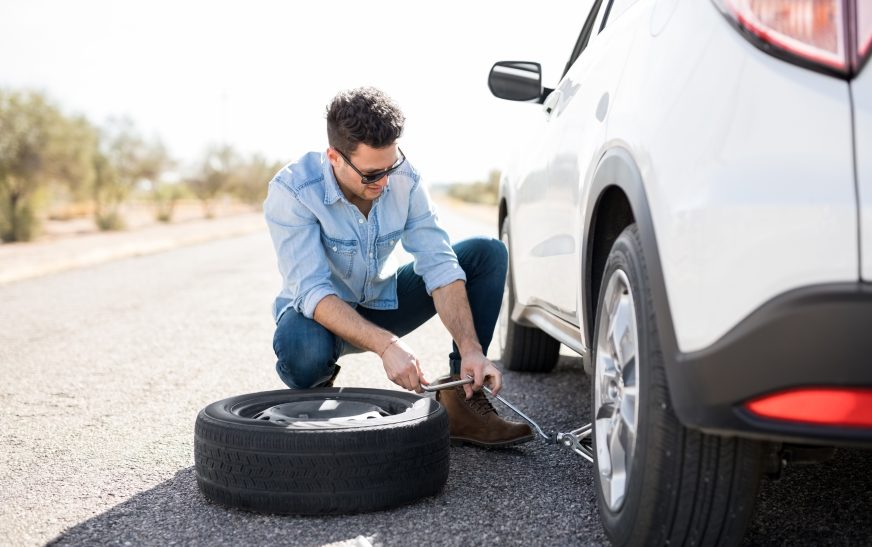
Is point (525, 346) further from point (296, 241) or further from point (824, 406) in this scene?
point (824, 406)

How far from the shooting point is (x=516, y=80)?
4.29 meters

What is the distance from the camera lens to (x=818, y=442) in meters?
1.69

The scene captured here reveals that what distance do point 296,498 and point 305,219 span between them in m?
1.21

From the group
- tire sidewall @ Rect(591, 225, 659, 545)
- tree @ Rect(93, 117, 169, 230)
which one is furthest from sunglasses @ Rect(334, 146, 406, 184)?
tree @ Rect(93, 117, 169, 230)

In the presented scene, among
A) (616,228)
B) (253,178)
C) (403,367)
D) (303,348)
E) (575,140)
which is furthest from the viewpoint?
(253,178)

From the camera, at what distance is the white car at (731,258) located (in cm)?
162

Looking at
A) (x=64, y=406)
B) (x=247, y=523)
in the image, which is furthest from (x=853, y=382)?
(x=64, y=406)

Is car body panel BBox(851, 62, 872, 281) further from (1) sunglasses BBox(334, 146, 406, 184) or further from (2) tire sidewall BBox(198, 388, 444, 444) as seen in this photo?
(1) sunglasses BBox(334, 146, 406, 184)

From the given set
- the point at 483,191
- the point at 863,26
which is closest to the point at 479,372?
the point at 863,26

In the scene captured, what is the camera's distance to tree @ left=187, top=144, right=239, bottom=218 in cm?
6875

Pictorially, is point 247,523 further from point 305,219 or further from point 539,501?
point 305,219

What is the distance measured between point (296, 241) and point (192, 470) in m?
0.93

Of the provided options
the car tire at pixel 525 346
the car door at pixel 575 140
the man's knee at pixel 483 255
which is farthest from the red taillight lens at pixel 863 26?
the car tire at pixel 525 346

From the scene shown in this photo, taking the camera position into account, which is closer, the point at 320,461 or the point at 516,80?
the point at 320,461
